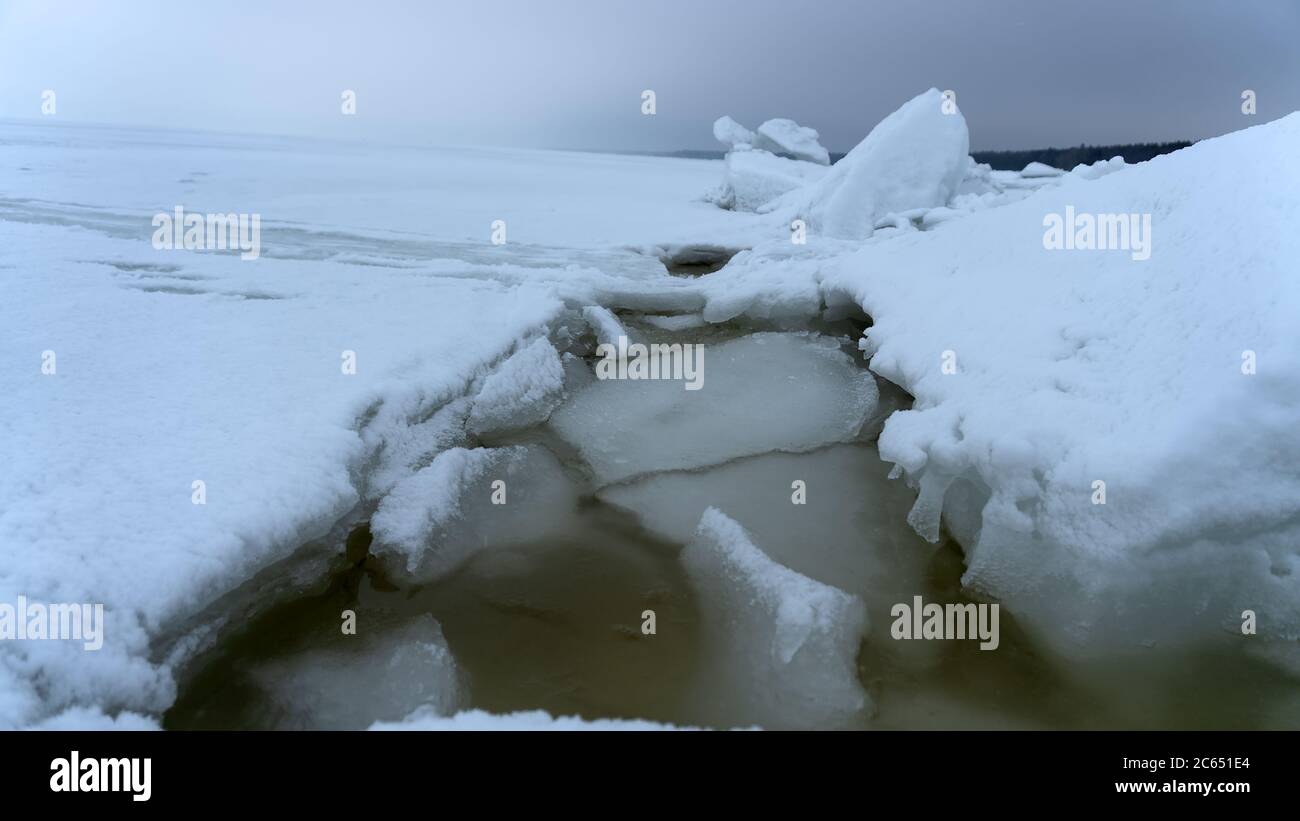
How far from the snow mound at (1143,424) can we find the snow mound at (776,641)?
866 mm

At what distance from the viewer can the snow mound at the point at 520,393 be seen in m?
4.45

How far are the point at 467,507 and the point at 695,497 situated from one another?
3.95 feet

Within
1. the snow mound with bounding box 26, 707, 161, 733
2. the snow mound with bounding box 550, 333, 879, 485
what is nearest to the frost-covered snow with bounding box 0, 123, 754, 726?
→ the snow mound with bounding box 26, 707, 161, 733

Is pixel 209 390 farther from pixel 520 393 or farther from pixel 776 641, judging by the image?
pixel 776 641

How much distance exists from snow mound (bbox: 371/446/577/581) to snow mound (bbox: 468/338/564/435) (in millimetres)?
327

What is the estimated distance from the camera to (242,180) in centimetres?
1416

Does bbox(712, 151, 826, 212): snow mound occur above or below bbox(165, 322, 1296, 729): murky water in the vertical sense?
above

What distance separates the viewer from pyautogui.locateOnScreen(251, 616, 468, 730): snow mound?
8.13 feet

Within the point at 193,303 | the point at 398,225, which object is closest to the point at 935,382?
the point at 193,303

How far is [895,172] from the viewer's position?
10.2m

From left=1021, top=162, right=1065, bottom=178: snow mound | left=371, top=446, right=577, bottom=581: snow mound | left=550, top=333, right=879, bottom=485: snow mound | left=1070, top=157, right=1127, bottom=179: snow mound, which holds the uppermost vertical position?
left=1021, top=162, right=1065, bottom=178: snow mound

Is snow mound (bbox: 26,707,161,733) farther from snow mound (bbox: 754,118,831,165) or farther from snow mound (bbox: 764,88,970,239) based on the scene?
snow mound (bbox: 754,118,831,165)

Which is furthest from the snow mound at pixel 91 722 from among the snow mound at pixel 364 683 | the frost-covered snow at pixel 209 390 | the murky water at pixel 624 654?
the snow mound at pixel 364 683
